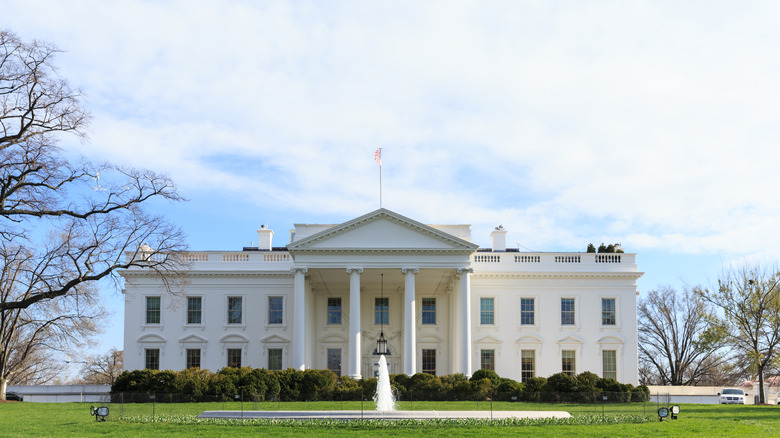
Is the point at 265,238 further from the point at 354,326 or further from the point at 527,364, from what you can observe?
the point at 527,364

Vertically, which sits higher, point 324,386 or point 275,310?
point 275,310

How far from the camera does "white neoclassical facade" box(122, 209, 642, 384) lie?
47531mm

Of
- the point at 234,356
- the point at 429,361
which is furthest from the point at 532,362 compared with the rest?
the point at 234,356

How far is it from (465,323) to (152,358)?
18.6 m

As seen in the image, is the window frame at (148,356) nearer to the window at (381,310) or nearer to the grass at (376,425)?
the window at (381,310)

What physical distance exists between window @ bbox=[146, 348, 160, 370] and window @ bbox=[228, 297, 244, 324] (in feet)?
14.9

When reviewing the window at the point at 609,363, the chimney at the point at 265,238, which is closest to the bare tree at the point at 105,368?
the chimney at the point at 265,238

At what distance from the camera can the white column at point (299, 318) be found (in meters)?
42.2

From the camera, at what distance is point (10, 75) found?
2280cm

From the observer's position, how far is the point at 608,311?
48469 millimetres

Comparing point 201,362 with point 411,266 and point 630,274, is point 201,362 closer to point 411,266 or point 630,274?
point 411,266

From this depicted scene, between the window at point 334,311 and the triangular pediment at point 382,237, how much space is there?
277 inches

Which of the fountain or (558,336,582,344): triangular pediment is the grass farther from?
(558,336,582,344): triangular pediment

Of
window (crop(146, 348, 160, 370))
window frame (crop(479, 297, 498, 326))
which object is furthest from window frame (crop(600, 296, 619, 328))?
window (crop(146, 348, 160, 370))
